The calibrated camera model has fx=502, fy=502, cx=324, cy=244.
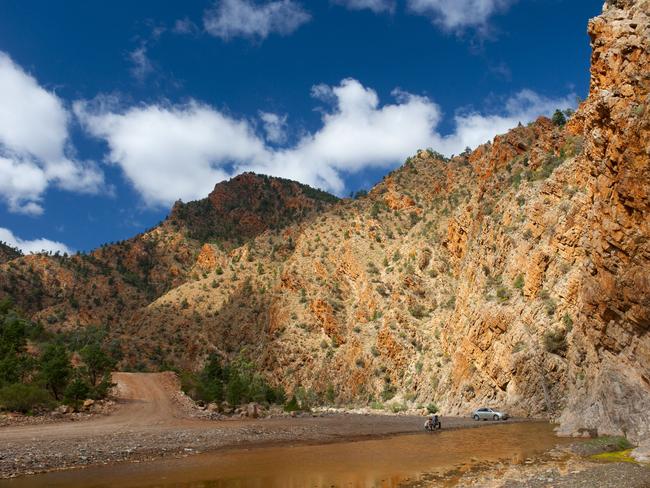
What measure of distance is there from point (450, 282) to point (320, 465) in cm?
4937

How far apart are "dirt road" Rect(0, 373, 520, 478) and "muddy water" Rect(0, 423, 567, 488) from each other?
182 centimetres

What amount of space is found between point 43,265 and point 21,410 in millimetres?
89191

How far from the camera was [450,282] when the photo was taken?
66750 millimetres

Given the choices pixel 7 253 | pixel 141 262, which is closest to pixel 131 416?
pixel 141 262

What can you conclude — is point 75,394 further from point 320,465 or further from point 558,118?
point 558,118

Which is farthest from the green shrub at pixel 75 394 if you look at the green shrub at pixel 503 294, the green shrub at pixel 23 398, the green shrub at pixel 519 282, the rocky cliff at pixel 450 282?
the green shrub at pixel 519 282

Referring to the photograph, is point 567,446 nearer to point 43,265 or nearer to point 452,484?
point 452,484

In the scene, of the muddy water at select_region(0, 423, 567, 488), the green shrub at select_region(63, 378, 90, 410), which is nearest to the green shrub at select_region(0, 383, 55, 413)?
the green shrub at select_region(63, 378, 90, 410)

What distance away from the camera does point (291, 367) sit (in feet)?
234

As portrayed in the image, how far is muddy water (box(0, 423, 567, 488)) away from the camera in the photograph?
16891 millimetres

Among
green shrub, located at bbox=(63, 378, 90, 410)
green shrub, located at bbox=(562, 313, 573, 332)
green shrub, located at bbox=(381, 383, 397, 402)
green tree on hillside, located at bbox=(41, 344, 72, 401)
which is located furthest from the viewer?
green shrub, located at bbox=(381, 383, 397, 402)

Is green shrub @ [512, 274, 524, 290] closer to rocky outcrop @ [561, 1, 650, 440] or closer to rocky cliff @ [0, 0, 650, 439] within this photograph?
rocky cliff @ [0, 0, 650, 439]

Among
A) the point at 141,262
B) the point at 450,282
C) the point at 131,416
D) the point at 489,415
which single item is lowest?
the point at 489,415

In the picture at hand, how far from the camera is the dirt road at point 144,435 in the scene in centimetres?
2078
